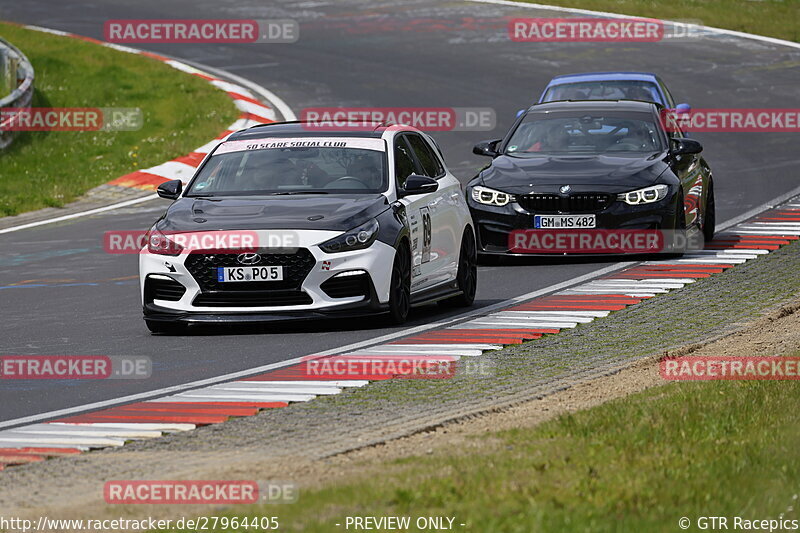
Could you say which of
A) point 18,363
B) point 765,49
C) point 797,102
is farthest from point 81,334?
point 765,49

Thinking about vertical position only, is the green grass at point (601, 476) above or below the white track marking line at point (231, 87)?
above

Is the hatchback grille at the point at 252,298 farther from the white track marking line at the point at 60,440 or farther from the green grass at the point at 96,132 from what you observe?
the green grass at the point at 96,132

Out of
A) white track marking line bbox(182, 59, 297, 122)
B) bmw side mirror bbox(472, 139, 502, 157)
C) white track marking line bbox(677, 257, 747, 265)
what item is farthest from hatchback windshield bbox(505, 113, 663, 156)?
white track marking line bbox(182, 59, 297, 122)

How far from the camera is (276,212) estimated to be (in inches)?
499

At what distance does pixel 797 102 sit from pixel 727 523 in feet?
83.0

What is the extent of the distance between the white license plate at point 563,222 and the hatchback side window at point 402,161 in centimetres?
280
